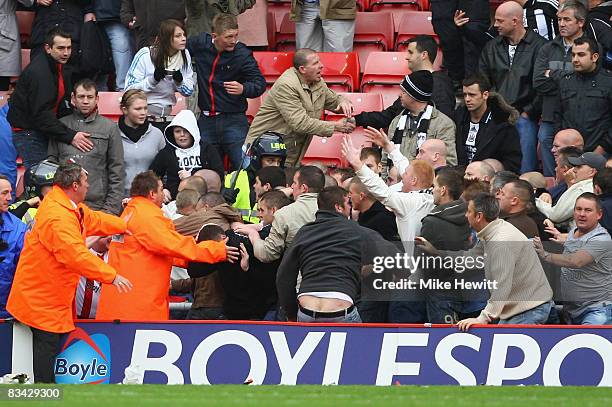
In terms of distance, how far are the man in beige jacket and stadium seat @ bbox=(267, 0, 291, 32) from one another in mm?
3392

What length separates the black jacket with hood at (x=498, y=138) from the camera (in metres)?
13.4

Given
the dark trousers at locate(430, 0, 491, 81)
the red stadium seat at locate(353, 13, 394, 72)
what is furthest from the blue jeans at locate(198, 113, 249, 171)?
the red stadium seat at locate(353, 13, 394, 72)

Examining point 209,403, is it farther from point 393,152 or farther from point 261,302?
point 393,152

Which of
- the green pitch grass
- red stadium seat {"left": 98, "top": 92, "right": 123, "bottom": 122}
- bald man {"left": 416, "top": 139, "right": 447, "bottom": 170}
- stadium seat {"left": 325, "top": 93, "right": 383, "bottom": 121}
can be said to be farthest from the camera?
red stadium seat {"left": 98, "top": 92, "right": 123, "bottom": 122}

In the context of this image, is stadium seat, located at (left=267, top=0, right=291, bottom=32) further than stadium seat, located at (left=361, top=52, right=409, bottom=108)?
Yes

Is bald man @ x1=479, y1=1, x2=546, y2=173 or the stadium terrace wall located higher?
bald man @ x1=479, y1=1, x2=546, y2=173

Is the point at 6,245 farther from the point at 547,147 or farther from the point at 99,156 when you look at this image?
the point at 547,147

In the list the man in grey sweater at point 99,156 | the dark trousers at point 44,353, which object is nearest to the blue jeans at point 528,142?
the man in grey sweater at point 99,156

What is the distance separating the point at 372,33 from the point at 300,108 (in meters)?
3.51

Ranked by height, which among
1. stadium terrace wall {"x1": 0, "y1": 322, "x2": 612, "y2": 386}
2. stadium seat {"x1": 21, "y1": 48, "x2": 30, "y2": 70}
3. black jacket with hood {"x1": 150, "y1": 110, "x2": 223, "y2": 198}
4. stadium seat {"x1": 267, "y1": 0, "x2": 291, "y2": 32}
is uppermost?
stadium seat {"x1": 267, "y1": 0, "x2": 291, "y2": 32}

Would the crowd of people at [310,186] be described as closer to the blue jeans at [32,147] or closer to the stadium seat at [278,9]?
the blue jeans at [32,147]

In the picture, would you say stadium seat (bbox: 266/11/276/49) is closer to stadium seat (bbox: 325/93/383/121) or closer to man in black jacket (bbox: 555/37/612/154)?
stadium seat (bbox: 325/93/383/121)

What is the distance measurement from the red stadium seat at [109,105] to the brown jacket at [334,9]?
2292 millimetres

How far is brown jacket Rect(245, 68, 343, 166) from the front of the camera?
13648 mm
